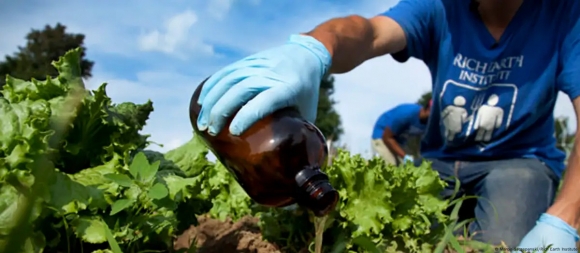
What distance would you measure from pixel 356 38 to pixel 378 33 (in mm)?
295

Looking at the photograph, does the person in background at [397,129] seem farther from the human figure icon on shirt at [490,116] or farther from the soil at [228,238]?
the soil at [228,238]

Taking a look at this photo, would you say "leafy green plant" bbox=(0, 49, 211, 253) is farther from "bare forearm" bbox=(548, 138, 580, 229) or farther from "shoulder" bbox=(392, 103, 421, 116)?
"shoulder" bbox=(392, 103, 421, 116)

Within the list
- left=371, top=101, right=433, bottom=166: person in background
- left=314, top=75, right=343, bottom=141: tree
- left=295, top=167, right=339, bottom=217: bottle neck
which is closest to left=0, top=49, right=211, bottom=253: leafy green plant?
left=295, top=167, right=339, bottom=217: bottle neck

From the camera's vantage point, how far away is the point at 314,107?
1.52 meters

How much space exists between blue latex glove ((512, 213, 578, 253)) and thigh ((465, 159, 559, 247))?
1.50 feet

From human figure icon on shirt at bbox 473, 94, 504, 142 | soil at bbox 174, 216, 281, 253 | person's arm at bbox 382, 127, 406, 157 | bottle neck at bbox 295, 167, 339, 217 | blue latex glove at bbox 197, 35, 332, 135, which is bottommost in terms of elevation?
person's arm at bbox 382, 127, 406, 157

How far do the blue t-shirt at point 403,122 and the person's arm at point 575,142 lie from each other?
12.7 feet

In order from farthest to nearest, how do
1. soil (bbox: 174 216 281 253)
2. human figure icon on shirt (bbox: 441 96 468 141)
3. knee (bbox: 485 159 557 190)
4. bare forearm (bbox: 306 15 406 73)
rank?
1. human figure icon on shirt (bbox: 441 96 468 141)
2. knee (bbox: 485 159 557 190)
3. bare forearm (bbox: 306 15 406 73)
4. soil (bbox: 174 216 281 253)

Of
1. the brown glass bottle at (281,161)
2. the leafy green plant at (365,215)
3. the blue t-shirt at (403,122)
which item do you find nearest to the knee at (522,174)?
the leafy green plant at (365,215)

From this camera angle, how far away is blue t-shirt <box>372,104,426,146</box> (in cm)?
641

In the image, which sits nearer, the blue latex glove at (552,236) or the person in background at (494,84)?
the blue latex glove at (552,236)

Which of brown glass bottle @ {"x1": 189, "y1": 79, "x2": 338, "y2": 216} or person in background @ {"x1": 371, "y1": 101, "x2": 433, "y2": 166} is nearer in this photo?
brown glass bottle @ {"x1": 189, "y1": 79, "x2": 338, "y2": 216}

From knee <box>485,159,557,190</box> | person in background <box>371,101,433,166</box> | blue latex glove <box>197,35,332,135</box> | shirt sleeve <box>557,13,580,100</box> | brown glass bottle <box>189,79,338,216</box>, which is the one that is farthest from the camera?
person in background <box>371,101,433,166</box>

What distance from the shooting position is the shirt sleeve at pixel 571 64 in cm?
224
